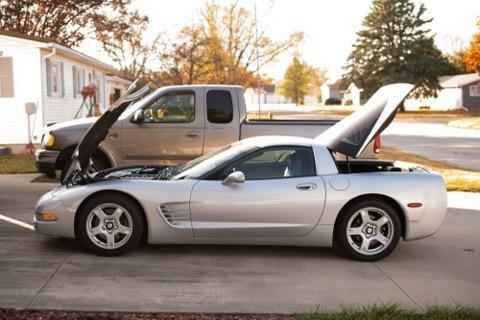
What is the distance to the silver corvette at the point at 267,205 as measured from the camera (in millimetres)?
6223

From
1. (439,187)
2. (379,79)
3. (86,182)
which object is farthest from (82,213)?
(379,79)

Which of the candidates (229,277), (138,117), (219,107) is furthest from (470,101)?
(229,277)

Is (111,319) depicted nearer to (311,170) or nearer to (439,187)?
(311,170)

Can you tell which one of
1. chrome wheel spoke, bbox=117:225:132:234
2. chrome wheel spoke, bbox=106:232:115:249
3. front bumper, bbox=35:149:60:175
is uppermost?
front bumper, bbox=35:149:60:175

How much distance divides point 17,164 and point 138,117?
16.4 feet

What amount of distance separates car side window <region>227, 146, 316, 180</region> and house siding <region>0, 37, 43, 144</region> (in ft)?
48.0

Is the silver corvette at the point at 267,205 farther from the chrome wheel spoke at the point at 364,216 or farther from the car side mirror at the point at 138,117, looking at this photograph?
the car side mirror at the point at 138,117

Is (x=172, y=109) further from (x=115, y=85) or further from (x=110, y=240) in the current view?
(x=115, y=85)

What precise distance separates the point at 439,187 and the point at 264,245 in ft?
6.46

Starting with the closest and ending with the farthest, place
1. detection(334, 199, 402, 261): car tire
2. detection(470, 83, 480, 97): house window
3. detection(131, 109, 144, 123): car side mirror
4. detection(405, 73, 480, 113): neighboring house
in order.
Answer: detection(334, 199, 402, 261): car tire
detection(131, 109, 144, 123): car side mirror
detection(405, 73, 480, 113): neighboring house
detection(470, 83, 480, 97): house window

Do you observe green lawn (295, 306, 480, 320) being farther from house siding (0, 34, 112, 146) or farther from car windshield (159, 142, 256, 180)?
house siding (0, 34, 112, 146)

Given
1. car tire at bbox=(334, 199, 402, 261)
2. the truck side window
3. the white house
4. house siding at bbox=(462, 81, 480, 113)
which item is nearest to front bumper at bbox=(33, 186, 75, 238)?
car tire at bbox=(334, 199, 402, 261)

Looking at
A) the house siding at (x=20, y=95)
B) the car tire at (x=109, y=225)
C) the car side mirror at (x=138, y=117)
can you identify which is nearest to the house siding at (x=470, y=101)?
the house siding at (x=20, y=95)

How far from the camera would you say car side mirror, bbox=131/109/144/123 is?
426 inches
